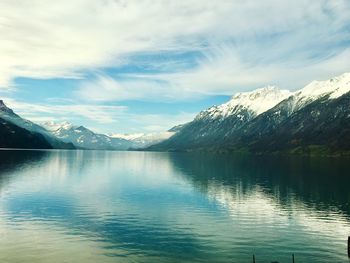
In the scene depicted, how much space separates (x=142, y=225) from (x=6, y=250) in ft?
94.1

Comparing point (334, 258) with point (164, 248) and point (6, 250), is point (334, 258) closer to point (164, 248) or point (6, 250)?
point (164, 248)

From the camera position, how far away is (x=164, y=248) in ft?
222

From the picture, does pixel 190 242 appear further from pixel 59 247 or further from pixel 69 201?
pixel 69 201

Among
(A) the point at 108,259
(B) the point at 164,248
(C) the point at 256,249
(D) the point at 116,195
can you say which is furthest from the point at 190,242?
(D) the point at 116,195

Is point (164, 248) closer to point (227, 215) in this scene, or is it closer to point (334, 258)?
point (334, 258)

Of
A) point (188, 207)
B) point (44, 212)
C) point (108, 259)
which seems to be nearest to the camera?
point (108, 259)

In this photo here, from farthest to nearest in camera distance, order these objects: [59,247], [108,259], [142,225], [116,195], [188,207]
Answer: [116,195] → [188,207] → [142,225] → [59,247] → [108,259]

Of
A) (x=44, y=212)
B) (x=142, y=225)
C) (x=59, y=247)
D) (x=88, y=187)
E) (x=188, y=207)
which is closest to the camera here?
(x=59, y=247)

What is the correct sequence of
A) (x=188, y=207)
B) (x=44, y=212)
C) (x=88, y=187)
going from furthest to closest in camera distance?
(x=88, y=187) < (x=188, y=207) < (x=44, y=212)

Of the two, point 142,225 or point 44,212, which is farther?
point 44,212

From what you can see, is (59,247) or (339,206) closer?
(59,247)

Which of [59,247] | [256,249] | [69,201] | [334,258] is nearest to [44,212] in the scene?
[69,201]

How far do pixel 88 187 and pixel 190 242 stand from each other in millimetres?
85959

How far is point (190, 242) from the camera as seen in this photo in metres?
71.6
